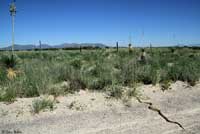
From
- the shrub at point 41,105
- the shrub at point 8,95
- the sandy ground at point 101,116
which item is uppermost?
the shrub at point 8,95

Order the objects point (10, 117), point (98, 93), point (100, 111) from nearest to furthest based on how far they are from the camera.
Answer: point (10, 117) < point (100, 111) < point (98, 93)

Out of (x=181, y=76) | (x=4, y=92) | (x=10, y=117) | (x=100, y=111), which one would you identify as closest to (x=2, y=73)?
(x=4, y=92)

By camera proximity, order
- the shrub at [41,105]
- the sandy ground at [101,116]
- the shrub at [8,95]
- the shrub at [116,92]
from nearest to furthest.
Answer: the sandy ground at [101,116] < the shrub at [41,105] < the shrub at [8,95] < the shrub at [116,92]

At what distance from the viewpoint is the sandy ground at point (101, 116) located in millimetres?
5203

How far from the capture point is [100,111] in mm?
6344

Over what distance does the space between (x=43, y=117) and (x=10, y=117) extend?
79cm

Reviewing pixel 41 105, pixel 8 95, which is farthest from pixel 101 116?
pixel 8 95

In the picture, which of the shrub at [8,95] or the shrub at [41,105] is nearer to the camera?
the shrub at [41,105]

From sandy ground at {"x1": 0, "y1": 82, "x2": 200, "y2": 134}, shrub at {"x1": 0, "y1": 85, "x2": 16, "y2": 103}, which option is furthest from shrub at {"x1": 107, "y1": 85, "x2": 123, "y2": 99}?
shrub at {"x1": 0, "y1": 85, "x2": 16, "y2": 103}

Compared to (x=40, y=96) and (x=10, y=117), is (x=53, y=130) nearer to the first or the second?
(x=10, y=117)

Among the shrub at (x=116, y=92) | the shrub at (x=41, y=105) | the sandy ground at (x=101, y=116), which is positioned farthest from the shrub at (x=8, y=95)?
the shrub at (x=116, y=92)

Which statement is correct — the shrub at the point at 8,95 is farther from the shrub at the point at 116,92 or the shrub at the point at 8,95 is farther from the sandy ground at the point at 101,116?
the shrub at the point at 116,92

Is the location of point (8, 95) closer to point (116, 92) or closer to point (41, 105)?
point (41, 105)

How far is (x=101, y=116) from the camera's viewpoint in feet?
19.6
